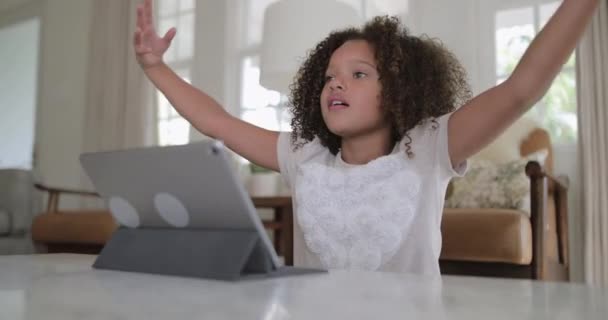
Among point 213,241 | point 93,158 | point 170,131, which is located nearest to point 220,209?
point 213,241

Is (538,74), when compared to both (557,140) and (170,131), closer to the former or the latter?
(557,140)

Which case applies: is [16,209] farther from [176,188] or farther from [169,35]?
[176,188]

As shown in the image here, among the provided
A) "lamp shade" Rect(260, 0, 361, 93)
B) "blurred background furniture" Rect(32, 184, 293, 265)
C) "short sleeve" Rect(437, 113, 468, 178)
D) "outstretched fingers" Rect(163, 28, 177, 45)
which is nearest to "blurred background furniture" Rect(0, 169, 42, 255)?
"blurred background furniture" Rect(32, 184, 293, 265)

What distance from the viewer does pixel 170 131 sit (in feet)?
13.8

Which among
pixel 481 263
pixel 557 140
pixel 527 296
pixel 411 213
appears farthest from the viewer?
pixel 557 140

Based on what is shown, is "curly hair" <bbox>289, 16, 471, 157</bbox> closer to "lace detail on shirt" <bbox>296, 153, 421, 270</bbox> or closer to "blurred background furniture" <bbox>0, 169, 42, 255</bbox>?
"lace detail on shirt" <bbox>296, 153, 421, 270</bbox>

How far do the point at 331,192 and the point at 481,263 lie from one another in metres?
1.14

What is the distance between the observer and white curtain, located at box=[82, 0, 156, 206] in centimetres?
416

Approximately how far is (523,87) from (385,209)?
1.10ft

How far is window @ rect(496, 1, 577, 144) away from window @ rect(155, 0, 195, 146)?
6.72ft

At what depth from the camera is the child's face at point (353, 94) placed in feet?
3.82

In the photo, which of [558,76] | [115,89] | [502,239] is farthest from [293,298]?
[115,89]

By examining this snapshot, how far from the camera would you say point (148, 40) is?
3.91ft

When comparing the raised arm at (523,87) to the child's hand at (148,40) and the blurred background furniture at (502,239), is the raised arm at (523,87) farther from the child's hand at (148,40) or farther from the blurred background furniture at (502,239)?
the blurred background furniture at (502,239)
